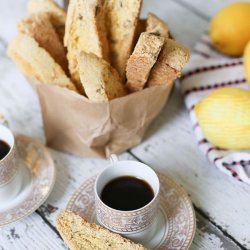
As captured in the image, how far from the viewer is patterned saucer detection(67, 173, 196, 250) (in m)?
0.63

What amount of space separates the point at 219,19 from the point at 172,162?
1.11ft

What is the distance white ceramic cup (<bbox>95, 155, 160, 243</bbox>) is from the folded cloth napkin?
165 mm

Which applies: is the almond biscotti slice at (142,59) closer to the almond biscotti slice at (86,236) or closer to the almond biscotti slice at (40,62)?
the almond biscotti slice at (40,62)

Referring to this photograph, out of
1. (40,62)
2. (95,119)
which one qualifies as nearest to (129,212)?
(95,119)

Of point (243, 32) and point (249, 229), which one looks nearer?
point (249, 229)

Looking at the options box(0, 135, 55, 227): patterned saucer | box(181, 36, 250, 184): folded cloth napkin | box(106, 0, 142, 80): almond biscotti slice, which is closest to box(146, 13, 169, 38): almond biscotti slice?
box(106, 0, 142, 80): almond biscotti slice

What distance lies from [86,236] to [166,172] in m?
0.20

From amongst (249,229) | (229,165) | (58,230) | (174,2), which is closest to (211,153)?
(229,165)

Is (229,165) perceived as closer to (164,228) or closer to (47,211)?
(164,228)

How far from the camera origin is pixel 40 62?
725mm

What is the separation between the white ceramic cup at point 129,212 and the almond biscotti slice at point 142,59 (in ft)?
0.45

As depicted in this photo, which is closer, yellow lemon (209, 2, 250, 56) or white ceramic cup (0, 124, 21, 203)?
white ceramic cup (0, 124, 21, 203)

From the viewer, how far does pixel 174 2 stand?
1145mm

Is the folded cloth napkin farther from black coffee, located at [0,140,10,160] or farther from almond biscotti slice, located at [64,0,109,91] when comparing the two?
black coffee, located at [0,140,10,160]
